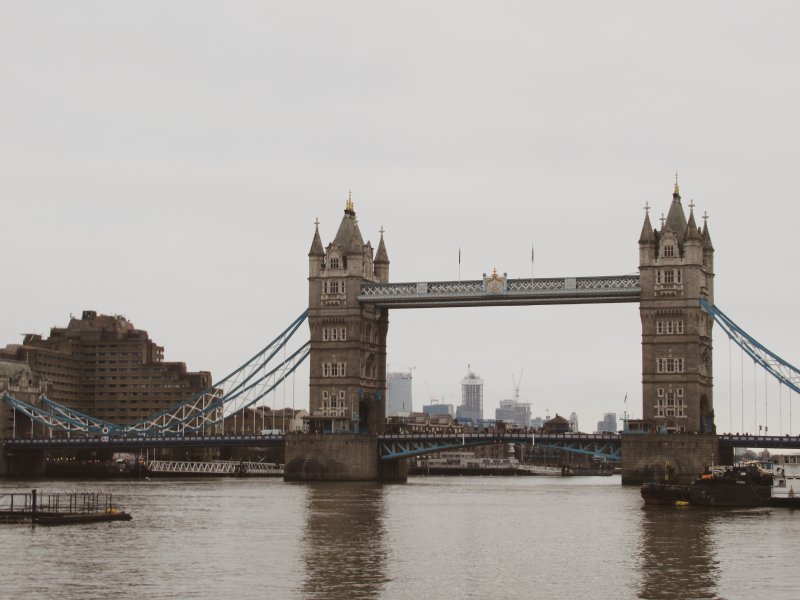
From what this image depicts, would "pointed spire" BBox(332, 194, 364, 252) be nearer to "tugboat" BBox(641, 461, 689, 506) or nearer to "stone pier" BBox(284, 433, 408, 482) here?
"stone pier" BBox(284, 433, 408, 482)

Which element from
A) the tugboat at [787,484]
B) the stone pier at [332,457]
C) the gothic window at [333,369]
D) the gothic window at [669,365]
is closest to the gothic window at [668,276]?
the gothic window at [669,365]

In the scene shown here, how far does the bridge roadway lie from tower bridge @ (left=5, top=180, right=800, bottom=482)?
25 centimetres

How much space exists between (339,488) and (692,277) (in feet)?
143

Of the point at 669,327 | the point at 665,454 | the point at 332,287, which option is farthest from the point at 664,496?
the point at 332,287

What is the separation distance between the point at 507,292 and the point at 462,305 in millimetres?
7229

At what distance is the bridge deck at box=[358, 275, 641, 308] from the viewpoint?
15962 centimetres

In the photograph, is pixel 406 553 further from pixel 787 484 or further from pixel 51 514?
pixel 787 484

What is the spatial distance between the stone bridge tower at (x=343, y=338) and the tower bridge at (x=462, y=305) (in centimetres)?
12

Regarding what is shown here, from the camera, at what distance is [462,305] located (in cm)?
16812

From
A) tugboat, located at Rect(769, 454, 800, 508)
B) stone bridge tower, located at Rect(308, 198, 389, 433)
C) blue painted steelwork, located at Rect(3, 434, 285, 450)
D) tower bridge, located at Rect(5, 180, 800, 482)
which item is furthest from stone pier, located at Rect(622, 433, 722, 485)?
blue painted steelwork, located at Rect(3, 434, 285, 450)

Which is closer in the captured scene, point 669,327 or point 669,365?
point 669,327

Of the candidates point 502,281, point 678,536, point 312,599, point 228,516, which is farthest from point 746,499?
point 312,599

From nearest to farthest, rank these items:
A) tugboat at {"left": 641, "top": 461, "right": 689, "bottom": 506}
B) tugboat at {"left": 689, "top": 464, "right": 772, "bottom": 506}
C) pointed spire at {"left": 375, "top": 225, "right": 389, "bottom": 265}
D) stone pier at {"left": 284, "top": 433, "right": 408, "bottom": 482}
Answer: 1. tugboat at {"left": 689, "top": 464, "right": 772, "bottom": 506}
2. tugboat at {"left": 641, "top": 461, "right": 689, "bottom": 506}
3. stone pier at {"left": 284, "top": 433, "right": 408, "bottom": 482}
4. pointed spire at {"left": 375, "top": 225, "right": 389, "bottom": 265}

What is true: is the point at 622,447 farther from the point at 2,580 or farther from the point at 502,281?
the point at 2,580
